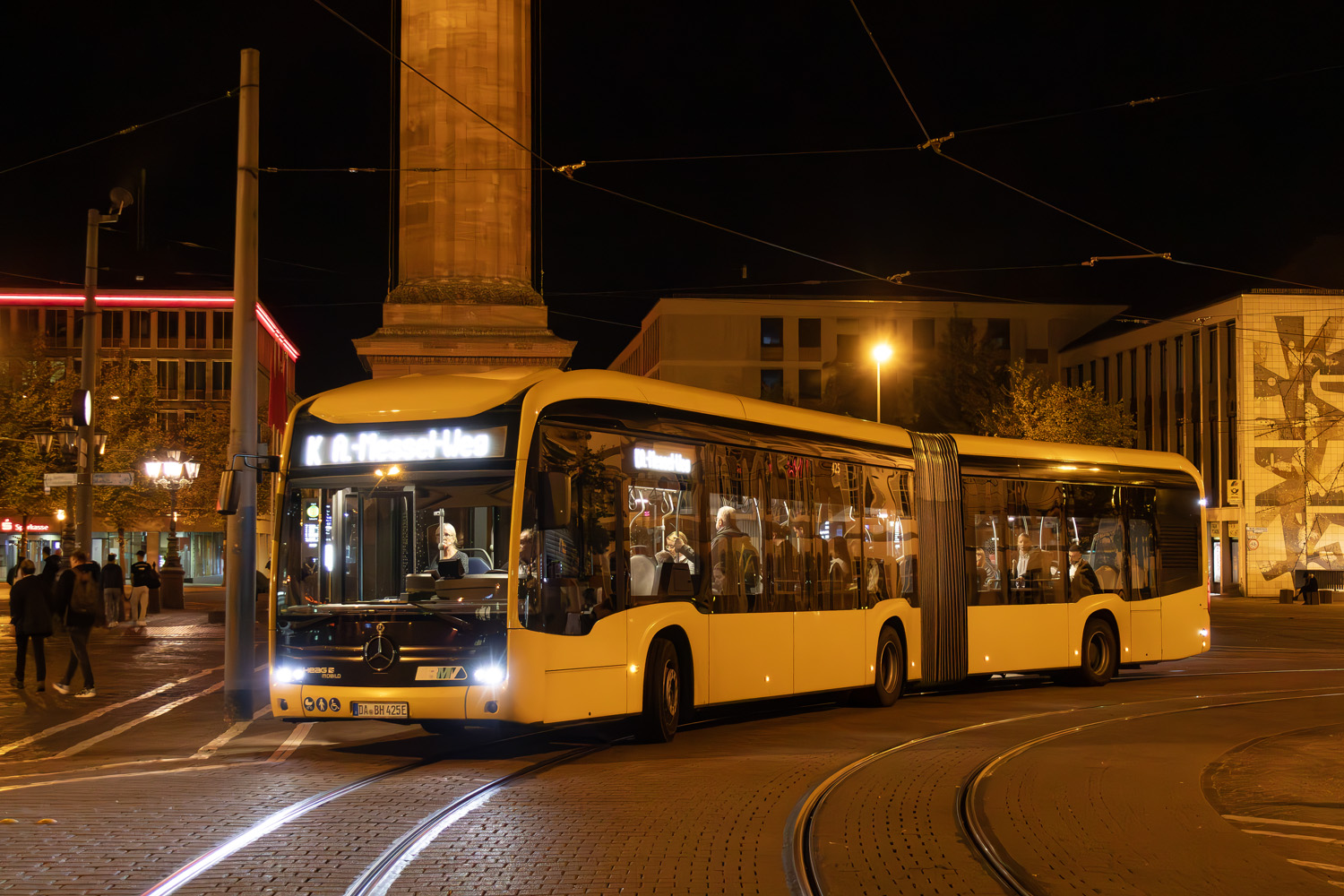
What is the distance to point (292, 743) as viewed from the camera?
12.8 metres

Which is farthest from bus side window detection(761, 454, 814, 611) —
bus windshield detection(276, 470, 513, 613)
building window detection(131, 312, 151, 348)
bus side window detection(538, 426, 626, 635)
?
building window detection(131, 312, 151, 348)

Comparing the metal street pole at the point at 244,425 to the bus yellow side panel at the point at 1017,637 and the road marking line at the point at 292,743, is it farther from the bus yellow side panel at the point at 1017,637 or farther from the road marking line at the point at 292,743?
the bus yellow side panel at the point at 1017,637

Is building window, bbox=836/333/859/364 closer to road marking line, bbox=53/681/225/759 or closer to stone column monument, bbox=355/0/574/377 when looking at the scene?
stone column monument, bbox=355/0/574/377

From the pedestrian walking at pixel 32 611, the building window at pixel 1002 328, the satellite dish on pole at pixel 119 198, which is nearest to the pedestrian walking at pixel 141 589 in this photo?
the satellite dish on pole at pixel 119 198

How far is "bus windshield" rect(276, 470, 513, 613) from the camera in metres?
11.2

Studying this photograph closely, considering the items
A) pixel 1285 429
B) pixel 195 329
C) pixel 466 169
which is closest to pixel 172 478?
pixel 466 169

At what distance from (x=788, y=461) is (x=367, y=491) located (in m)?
4.63

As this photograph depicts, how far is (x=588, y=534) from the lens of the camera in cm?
1173

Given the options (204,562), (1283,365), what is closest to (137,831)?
(1283,365)

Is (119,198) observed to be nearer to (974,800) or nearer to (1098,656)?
(1098,656)

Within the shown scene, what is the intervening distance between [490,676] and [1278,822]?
5476mm

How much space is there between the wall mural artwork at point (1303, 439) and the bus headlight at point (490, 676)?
52510 mm

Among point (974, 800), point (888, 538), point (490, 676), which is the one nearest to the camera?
point (974, 800)

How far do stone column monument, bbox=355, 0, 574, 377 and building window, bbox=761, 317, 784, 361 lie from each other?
57612 mm
